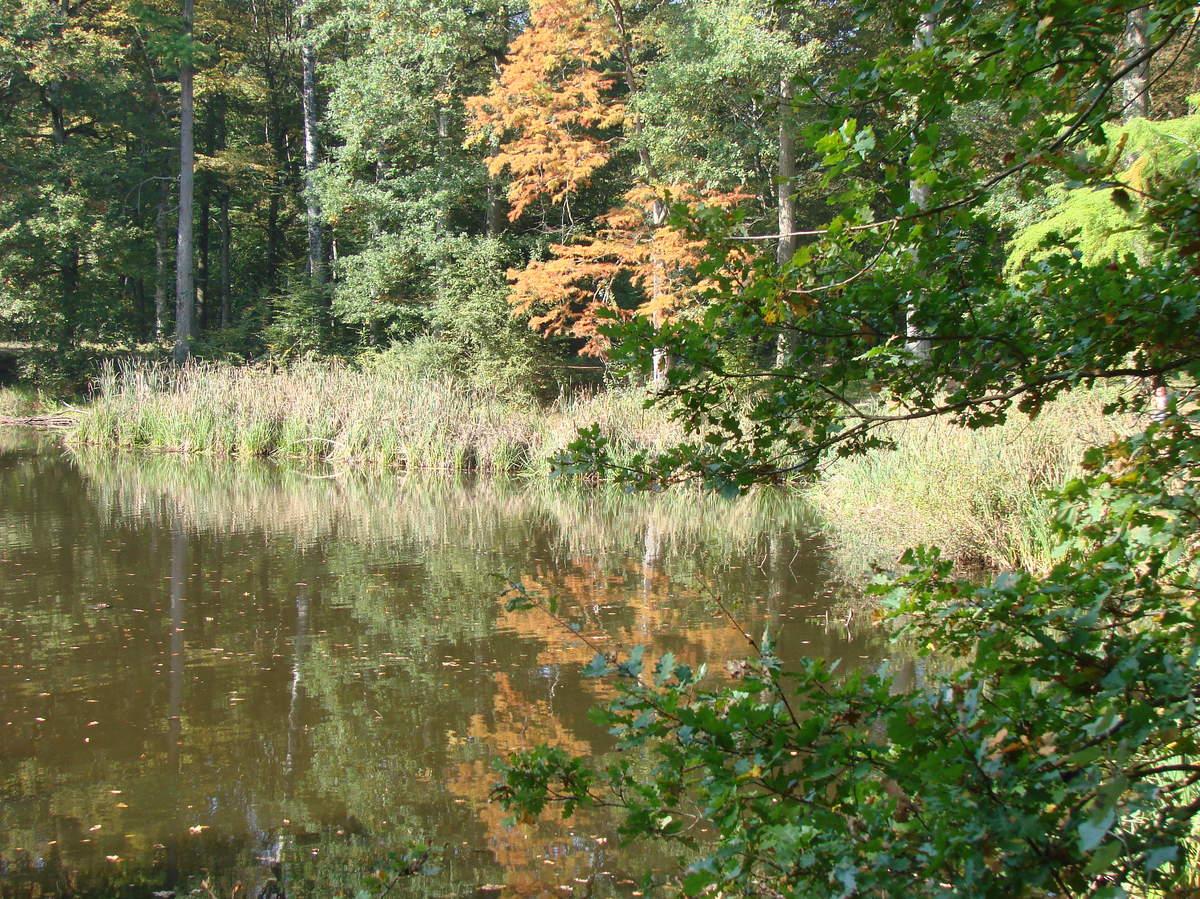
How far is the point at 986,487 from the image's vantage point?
25.0ft

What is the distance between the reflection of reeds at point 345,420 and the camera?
51.2ft

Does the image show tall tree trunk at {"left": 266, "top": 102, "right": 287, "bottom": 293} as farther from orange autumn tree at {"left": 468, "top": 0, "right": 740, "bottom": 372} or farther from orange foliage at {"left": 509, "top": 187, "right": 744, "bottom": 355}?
orange foliage at {"left": 509, "top": 187, "right": 744, "bottom": 355}

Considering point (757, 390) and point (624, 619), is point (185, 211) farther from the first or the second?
point (757, 390)

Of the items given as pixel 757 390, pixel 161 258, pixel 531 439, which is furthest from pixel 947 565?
pixel 161 258

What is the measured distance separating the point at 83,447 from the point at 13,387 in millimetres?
7520

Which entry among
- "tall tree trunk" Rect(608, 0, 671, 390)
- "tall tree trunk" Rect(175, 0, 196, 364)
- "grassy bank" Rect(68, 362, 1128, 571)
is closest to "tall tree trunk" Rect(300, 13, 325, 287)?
"tall tree trunk" Rect(175, 0, 196, 364)

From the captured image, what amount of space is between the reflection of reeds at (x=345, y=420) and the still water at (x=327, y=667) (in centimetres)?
339

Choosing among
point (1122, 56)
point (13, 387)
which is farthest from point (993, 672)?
point (13, 387)

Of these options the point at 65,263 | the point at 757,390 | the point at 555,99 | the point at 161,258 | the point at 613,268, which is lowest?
the point at 757,390

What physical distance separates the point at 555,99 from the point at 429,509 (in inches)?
394

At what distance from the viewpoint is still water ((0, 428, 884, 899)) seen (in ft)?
12.6

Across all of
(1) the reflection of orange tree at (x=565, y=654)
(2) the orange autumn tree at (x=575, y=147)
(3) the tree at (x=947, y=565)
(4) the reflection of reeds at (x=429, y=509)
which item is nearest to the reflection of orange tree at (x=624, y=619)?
(1) the reflection of orange tree at (x=565, y=654)

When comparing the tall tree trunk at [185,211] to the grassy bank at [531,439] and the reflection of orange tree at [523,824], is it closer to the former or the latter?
the grassy bank at [531,439]

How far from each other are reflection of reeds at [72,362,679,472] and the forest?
76mm
